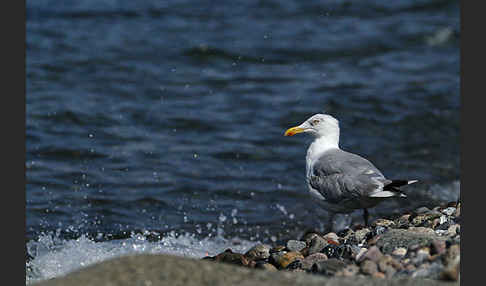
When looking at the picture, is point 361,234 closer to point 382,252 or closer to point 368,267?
point 382,252

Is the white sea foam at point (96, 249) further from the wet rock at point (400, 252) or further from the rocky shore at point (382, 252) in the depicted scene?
the wet rock at point (400, 252)

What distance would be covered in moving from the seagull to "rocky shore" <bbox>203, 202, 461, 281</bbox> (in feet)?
0.77

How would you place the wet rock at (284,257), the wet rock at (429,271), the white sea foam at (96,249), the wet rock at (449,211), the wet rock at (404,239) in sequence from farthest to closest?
the white sea foam at (96,249) < the wet rock at (449,211) < the wet rock at (284,257) < the wet rock at (404,239) < the wet rock at (429,271)

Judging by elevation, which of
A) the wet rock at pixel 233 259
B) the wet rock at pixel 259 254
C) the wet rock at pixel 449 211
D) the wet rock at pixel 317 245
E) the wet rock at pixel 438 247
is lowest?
the wet rock at pixel 259 254

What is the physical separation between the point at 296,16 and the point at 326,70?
294 centimetres

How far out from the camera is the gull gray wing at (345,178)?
6116 millimetres

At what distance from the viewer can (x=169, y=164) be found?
30.7 feet

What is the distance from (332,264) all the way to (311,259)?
682 millimetres

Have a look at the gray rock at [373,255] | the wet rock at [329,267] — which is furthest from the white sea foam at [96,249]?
the gray rock at [373,255]

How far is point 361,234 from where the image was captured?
5891mm

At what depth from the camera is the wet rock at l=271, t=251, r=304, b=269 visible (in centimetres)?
546

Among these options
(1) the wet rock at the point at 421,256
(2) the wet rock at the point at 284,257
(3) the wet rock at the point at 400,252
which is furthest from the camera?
(2) the wet rock at the point at 284,257

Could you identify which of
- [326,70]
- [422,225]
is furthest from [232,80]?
[422,225]

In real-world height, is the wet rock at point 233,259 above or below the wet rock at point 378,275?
below
